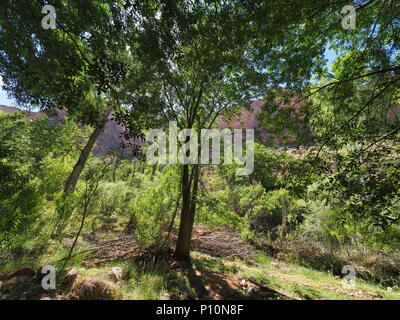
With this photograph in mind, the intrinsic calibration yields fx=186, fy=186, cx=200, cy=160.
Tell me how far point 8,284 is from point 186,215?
414 cm

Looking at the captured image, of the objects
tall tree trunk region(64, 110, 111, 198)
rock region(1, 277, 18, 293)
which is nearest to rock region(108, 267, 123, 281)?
rock region(1, 277, 18, 293)

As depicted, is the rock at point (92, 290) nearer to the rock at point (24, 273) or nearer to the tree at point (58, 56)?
the rock at point (24, 273)

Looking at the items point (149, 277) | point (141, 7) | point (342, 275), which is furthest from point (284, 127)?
point (342, 275)

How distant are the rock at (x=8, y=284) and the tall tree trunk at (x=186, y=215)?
3786 millimetres

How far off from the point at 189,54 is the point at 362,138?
3929 mm

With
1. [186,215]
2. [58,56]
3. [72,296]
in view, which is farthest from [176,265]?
[58,56]

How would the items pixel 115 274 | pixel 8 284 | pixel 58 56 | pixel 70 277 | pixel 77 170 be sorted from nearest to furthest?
pixel 58 56 < pixel 8 284 < pixel 70 277 < pixel 115 274 < pixel 77 170

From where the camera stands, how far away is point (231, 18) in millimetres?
3658

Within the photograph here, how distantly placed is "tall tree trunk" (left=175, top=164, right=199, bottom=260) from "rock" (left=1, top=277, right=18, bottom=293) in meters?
3.79

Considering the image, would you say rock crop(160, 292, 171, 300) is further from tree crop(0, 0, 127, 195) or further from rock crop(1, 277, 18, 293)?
tree crop(0, 0, 127, 195)

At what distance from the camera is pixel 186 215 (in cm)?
618

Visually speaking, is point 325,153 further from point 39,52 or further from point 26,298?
point 26,298

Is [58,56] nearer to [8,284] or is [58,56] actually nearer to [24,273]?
Result: [8,284]

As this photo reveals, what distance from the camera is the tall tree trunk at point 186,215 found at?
6.04 m
